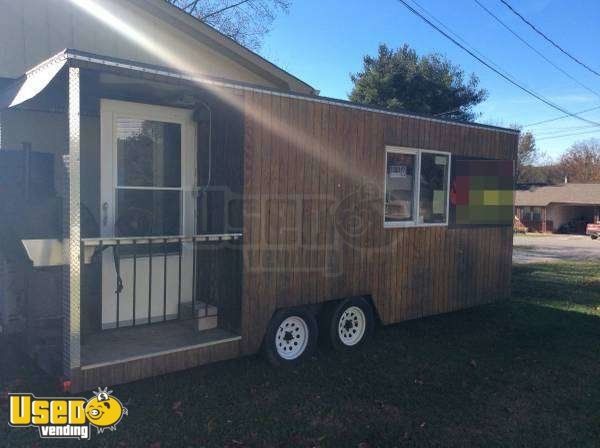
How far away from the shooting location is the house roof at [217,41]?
6605 millimetres

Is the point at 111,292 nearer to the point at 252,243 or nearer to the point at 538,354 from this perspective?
the point at 252,243

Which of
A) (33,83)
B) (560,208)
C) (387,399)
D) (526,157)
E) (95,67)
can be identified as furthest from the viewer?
(526,157)

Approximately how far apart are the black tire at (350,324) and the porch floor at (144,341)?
1.18 meters

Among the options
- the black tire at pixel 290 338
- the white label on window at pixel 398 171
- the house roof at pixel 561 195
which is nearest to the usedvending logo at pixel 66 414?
the black tire at pixel 290 338

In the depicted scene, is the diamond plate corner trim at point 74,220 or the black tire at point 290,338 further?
the black tire at point 290,338

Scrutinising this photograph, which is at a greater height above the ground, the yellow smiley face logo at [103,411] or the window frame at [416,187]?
the window frame at [416,187]

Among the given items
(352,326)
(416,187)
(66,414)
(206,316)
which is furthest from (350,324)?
(66,414)

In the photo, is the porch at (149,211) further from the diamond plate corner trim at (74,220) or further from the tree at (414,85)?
the tree at (414,85)

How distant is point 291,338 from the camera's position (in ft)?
16.8

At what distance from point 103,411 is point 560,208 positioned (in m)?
45.9

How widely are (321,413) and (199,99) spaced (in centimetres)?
336

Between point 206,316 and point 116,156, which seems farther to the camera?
point 116,156

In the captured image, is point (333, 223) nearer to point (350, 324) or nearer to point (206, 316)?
point (350, 324)

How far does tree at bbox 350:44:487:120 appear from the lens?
80.4 feet
